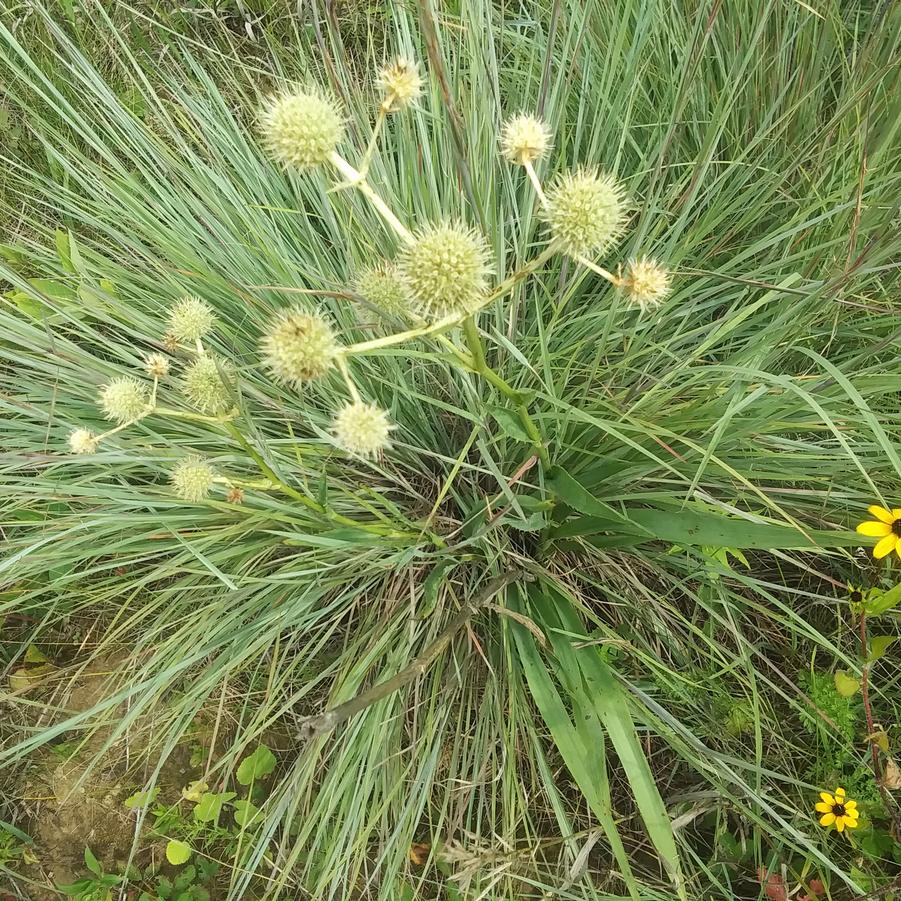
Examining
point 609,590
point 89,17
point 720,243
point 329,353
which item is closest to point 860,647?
point 609,590

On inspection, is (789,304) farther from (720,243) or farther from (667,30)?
(667,30)

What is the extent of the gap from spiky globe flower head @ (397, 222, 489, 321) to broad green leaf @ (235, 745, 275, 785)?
1.30m

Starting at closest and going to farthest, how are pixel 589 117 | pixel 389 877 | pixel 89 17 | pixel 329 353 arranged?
pixel 329 353, pixel 389 877, pixel 589 117, pixel 89 17

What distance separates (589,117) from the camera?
1778 millimetres

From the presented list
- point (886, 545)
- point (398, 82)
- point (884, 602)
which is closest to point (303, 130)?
point (398, 82)

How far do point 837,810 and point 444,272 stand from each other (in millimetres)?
1312

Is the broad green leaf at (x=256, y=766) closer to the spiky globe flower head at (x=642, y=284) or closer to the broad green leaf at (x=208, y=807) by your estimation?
the broad green leaf at (x=208, y=807)

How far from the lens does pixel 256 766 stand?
1.62 meters

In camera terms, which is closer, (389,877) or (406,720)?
(389,877)

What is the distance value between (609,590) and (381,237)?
3.41 feet

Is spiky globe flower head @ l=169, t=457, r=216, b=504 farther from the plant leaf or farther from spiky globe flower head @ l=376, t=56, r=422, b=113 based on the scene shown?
the plant leaf

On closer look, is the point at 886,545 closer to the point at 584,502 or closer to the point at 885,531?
the point at 885,531

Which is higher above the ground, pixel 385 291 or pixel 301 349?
pixel 385 291

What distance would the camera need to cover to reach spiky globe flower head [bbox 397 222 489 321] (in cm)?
80
